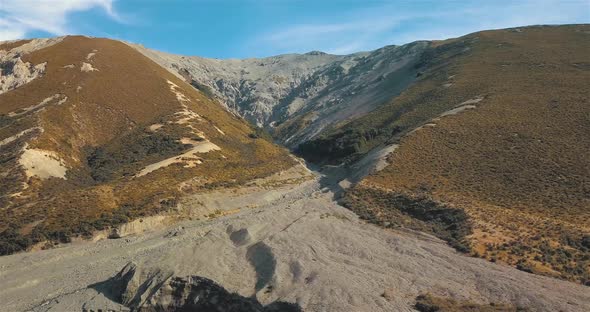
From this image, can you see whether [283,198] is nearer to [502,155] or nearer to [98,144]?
[502,155]

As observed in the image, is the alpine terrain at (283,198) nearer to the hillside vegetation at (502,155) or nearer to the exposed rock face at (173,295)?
the exposed rock face at (173,295)

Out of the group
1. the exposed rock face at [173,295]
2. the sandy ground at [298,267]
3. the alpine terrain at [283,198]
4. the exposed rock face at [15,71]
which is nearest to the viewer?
the sandy ground at [298,267]

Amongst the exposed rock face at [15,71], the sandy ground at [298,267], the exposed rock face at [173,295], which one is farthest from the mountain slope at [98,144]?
the exposed rock face at [173,295]

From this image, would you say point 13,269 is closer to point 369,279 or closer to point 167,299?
point 167,299

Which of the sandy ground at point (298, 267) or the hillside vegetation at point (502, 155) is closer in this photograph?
the sandy ground at point (298, 267)

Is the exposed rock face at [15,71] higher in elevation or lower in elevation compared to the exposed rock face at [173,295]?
higher

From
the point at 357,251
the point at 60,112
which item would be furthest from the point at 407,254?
the point at 60,112

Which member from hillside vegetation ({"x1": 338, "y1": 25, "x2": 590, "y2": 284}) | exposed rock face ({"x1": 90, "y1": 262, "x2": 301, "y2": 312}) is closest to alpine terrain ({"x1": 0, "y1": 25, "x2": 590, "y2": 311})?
exposed rock face ({"x1": 90, "y1": 262, "x2": 301, "y2": 312})

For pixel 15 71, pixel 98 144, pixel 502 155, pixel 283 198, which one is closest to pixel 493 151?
pixel 502 155
